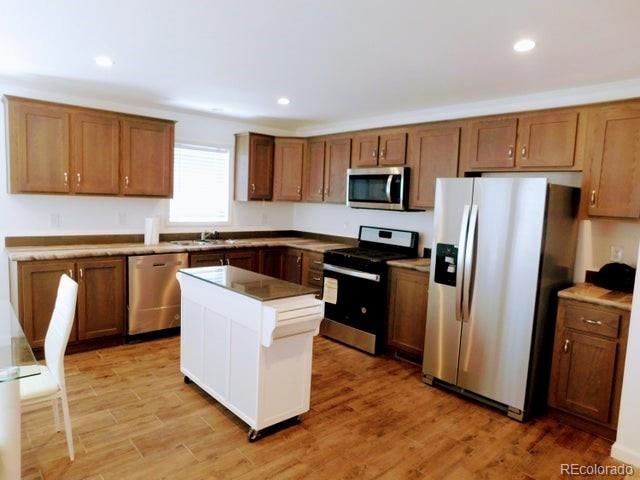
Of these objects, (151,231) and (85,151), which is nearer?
(85,151)

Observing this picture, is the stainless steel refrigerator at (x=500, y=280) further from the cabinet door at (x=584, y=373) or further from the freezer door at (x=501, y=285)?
the cabinet door at (x=584, y=373)

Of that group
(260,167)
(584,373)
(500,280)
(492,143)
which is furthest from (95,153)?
(584,373)

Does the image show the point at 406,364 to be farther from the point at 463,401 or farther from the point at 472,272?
the point at 472,272

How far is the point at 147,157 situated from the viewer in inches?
172

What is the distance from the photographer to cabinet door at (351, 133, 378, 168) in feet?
15.1

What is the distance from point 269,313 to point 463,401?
5.94ft

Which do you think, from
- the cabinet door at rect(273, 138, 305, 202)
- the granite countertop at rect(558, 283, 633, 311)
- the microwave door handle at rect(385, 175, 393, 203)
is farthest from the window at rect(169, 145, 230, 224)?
the granite countertop at rect(558, 283, 633, 311)

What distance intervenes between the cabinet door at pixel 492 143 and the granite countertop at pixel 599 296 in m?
1.12

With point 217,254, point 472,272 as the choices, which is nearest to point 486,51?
point 472,272

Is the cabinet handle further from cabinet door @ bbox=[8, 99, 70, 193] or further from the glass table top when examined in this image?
cabinet door @ bbox=[8, 99, 70, 193]

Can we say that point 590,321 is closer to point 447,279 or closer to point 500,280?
point 500,280

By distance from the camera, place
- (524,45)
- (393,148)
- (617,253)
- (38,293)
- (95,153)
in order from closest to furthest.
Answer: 1. (524,45)
2. (617,253)
3. (38,293)
4. (95,153)
5. (393,148)

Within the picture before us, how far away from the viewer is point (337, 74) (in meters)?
3.21

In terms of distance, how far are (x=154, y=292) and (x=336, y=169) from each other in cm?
239
